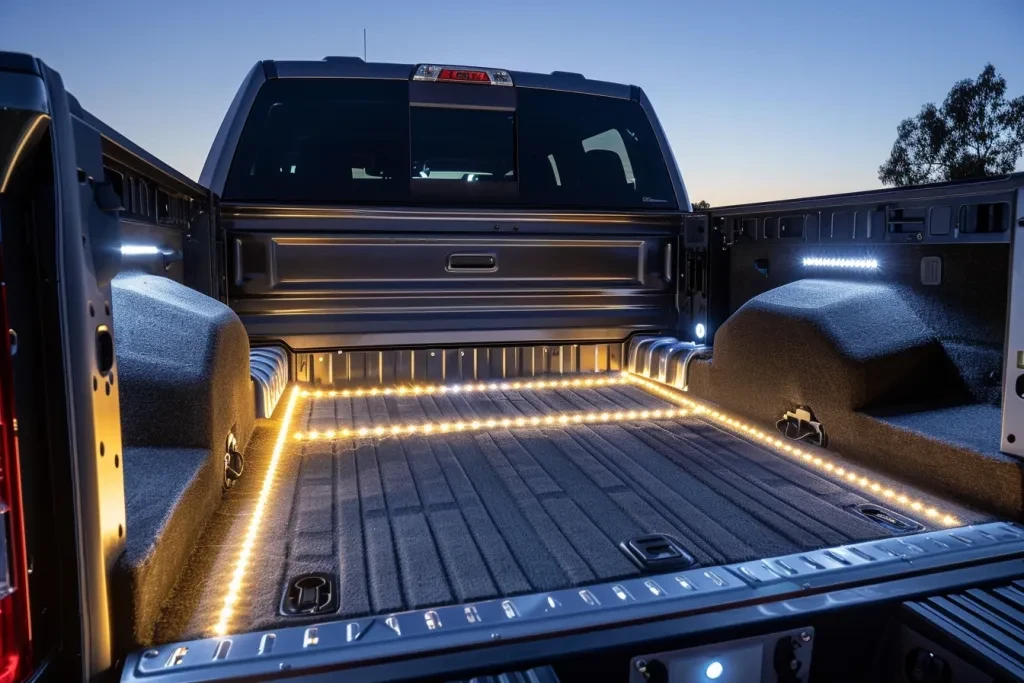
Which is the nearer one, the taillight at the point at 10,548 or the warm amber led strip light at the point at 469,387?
the taillight at the point at 10,548

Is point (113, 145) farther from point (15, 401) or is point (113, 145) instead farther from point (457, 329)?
point (457, 329)

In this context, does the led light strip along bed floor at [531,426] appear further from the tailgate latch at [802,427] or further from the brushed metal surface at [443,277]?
the brushed metal surface at [443,277]

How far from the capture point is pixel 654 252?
4258 millimetres

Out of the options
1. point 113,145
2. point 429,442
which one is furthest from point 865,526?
point 113,145

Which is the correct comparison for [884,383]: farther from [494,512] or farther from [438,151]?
[438,151]

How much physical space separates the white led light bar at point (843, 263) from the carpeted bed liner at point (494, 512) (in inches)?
31.1

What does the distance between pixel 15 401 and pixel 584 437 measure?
2.22 meters

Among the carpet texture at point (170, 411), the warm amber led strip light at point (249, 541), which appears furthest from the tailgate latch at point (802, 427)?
the carpet texture at point (170, 411)

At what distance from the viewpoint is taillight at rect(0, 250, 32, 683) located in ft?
3.77

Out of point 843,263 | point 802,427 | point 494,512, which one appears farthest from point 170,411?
point 843,263

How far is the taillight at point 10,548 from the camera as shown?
115 centimetres

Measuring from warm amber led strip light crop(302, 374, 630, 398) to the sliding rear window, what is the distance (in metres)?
0.92

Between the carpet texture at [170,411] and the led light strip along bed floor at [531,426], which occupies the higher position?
the carpet texture at [170,411]

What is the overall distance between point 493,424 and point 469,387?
77cm
